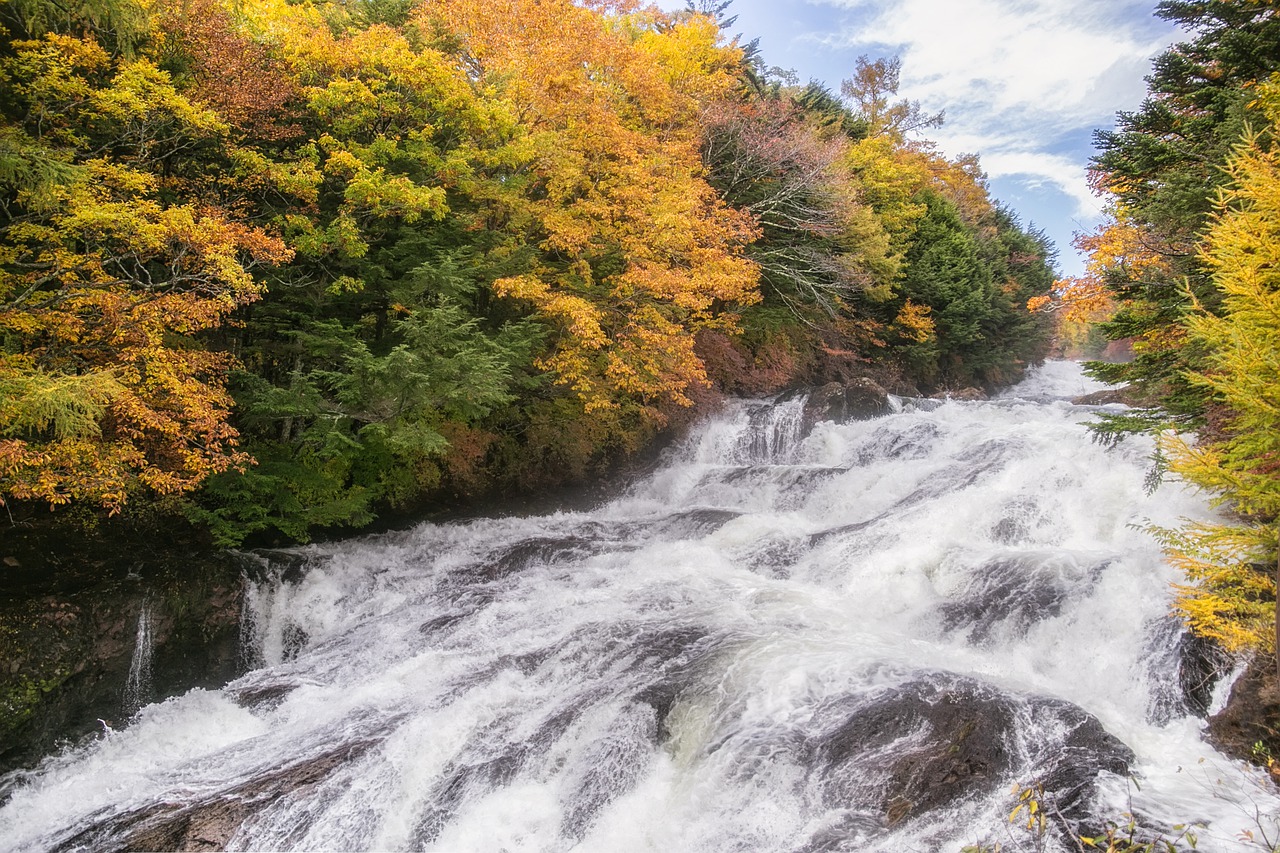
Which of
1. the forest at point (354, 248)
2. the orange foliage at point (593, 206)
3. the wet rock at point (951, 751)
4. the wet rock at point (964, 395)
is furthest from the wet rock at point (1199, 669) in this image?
the wet rock at point (964, 395)

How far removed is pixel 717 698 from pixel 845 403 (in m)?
11.8

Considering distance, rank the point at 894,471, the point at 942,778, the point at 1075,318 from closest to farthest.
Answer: the point at 942,778 → the point at 1075,318 → the point at 894,471

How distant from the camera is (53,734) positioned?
652 cm

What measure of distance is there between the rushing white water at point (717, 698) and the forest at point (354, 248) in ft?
7.95

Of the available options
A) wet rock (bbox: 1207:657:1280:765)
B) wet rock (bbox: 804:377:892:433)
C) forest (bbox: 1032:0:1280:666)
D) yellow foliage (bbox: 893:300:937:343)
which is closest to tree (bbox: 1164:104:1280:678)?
forest (bbox: 1032:0:1280:666)

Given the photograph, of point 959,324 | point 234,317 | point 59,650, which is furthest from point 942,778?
point 959,324

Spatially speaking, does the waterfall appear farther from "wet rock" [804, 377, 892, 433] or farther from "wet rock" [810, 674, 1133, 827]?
"wet rock" [804, 377, 892, 433]

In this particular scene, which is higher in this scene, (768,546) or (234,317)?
(234,317)

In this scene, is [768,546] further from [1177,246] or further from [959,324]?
[959,324]

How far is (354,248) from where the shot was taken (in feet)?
30.5

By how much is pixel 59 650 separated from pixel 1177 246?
14568mm

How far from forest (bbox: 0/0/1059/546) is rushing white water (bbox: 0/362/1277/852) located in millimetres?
2422

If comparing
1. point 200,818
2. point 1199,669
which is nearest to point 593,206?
point 200,818

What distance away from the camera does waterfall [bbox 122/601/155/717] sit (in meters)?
7.22
